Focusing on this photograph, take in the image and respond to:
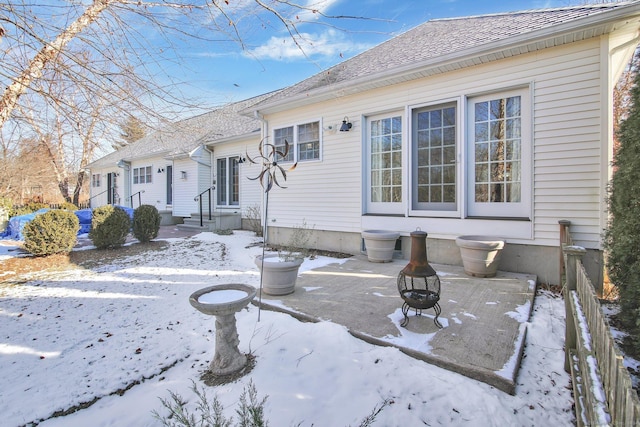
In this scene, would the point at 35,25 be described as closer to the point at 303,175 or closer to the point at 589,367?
the point at 589,367

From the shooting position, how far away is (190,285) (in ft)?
16.6

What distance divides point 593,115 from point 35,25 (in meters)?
6.62

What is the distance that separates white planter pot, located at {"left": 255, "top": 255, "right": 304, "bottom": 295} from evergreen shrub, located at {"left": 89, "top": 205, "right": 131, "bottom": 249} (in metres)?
5.87

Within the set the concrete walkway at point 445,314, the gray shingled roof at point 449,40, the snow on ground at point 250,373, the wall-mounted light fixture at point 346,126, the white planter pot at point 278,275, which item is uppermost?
the gray shingled roof at point 449,40

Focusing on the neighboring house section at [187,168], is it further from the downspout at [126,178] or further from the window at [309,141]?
the window at [309,141]

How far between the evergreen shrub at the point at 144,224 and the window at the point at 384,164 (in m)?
6.21

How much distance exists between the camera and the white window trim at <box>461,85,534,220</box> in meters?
4.86

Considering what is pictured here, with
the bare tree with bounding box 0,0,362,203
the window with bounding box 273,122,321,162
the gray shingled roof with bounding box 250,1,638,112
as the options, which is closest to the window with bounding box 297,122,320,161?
the window with bounding box 273,122,321,162

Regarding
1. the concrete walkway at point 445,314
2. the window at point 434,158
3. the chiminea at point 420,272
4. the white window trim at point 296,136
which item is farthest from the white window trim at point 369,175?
the chiminea at point 420,272

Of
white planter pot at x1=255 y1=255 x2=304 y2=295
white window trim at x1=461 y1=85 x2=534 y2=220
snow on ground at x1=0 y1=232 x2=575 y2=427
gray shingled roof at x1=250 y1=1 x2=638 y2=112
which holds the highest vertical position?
gray shingled roof at x1=250 y1=1 x2=638 y2=112

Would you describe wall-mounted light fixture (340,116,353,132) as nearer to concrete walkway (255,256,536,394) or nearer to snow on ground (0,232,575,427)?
concrete walkway (255,256,536,394)

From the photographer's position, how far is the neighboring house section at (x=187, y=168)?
1163 centimetres

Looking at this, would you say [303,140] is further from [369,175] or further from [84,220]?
[84,220]

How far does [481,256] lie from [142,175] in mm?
17125
